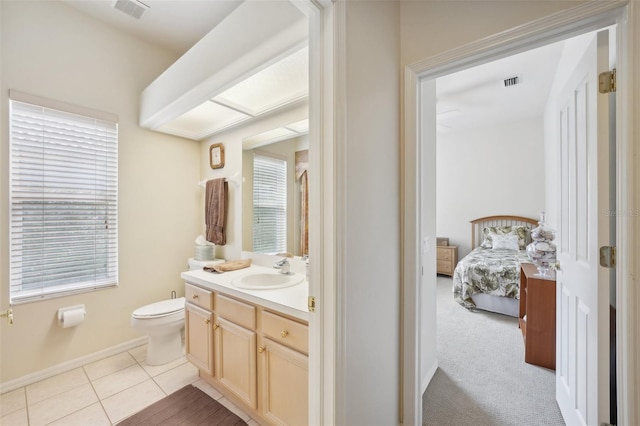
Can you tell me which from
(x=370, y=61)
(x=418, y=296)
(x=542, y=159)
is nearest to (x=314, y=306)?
(x=418, y=296)

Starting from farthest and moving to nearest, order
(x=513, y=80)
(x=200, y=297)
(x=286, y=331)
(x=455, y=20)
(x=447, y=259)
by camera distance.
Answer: (x=447, y=259), (x=513, y=80), (x=200, y=297), (x=286, y=331), (x=455, y=20)

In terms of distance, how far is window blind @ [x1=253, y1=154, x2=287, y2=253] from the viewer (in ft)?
7.64

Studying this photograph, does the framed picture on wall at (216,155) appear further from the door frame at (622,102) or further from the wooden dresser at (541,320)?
the wooden dresser at (541,320)

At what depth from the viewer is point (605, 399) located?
1.13 m

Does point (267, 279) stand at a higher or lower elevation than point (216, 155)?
lower

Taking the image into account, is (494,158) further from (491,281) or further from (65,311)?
(65,311)

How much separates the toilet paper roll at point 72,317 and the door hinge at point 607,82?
372 cm

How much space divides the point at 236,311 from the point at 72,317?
5.52ft

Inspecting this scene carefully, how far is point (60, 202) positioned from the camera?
7.34 ft

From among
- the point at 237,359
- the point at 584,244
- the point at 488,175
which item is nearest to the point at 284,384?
the point at 237,359

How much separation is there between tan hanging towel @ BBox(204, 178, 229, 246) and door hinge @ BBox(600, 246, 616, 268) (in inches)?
109

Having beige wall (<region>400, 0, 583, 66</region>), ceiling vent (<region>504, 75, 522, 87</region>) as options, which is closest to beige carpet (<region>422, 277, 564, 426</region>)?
beige wall (<region>400, 0, 583, 66</region>)

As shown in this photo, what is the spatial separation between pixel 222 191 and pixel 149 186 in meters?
0.79

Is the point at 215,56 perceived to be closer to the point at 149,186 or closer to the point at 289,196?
the point at 289,196
